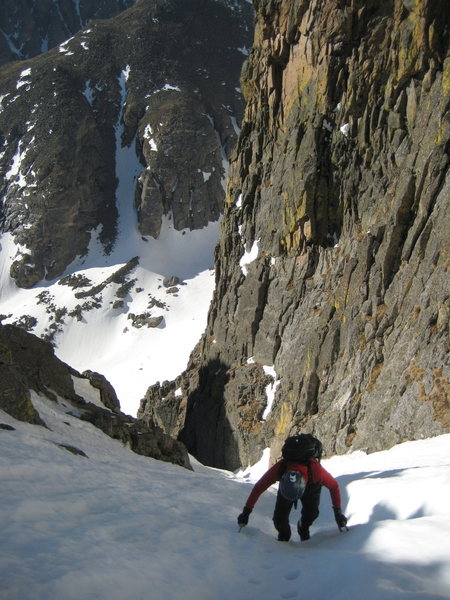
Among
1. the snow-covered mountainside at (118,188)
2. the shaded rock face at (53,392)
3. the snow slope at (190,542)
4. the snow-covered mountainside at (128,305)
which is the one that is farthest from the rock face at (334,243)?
the snow-covered mountainside at (118,188)

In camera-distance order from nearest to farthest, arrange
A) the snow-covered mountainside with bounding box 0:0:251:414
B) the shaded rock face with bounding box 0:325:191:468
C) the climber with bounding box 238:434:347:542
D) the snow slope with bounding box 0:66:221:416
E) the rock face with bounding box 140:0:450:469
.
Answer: the climber with bounding box 238:434:347:542, the shaded rock face with bounding box 0:325:191:468, the rock face with bounding box 140:0:450:469, the snow slope with bounding box 0:66:221:416, the snow-covered mountainside with bounding box 0:0:251:414

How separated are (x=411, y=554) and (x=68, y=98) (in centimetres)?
11589

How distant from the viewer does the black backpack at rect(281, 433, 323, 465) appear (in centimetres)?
672

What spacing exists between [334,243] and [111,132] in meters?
90.0

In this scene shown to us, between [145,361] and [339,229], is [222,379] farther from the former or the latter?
[145,361]

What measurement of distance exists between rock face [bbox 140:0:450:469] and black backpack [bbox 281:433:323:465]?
9963 mm

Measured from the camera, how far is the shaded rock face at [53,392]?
14469mm

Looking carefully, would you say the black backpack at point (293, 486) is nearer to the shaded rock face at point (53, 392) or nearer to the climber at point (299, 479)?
the climber at point (299, 479)

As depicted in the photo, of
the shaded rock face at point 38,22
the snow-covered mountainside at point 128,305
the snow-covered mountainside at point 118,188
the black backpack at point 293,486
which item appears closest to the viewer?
the black backpack at point 293,486

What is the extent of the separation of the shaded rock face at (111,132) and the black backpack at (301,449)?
89.3m

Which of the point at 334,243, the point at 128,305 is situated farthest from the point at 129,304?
the point at 334,243

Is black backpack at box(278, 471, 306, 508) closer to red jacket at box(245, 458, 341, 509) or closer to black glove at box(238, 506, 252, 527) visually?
red jacket at box(245, 458, 341, 509)

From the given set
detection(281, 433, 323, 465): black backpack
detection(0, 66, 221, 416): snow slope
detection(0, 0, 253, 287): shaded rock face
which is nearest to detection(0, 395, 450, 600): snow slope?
detection(281, 433, 323, 465): black backpack

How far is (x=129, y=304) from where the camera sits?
83062 millimetres
